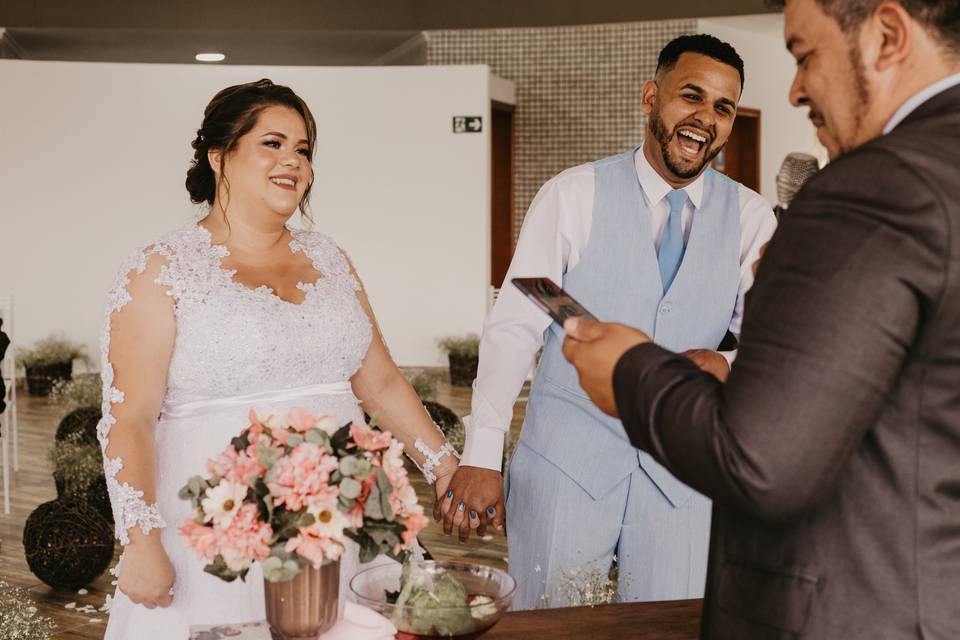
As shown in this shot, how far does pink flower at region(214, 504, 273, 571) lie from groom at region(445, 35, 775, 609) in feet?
3.76

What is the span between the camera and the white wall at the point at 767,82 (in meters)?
11.8

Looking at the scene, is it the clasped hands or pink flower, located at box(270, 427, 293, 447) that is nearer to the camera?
the clasped hands

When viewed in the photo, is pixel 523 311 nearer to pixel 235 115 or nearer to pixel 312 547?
pixel 235 115

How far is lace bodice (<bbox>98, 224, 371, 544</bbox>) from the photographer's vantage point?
2369 mm

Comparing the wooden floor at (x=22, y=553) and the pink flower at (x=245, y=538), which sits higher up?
the pink flower at (x=245, y=538)

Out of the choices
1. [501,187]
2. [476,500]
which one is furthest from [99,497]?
[501,187]

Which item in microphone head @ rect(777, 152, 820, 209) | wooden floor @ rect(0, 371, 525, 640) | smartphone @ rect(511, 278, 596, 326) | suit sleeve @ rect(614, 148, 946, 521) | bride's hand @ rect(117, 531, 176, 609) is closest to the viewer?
suit sleeve @ rect(614, 148, 946, 521)

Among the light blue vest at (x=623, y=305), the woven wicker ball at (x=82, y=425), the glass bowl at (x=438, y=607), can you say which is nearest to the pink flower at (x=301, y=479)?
the glass bowl at (x=438, y=607)

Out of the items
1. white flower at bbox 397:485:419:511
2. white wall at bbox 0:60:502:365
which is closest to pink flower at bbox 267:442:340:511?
white flower at bbox 397:485:419:511

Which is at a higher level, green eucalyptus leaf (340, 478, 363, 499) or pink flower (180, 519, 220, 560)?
green eucalyptus leaf (340, 478, 363, 499)

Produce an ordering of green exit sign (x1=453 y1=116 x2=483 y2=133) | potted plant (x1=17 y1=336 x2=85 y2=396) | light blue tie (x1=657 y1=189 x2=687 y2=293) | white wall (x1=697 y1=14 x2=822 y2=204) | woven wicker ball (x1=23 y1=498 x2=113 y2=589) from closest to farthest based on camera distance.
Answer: light blue tie (x1=657 y1=189 x2=687 y2=293) < woven wicker ball (x1=23 y1=498 x2=113 y2=589) < potted plant (x1=17 y1=336 x2=85 y2=396) < green exit sign (x1=453 y1=116 x2=483 y2=133) < white wall (x1=697 y1=14 x2=822 y2=204)

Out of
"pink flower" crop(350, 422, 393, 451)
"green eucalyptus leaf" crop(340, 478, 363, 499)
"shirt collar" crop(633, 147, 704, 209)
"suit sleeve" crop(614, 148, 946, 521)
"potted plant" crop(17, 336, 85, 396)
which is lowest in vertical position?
"potted plant" crop(17, 336, 85, 396)

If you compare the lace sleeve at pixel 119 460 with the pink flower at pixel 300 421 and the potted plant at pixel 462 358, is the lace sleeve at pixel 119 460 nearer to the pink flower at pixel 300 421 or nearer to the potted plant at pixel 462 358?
the pink flower at pixel 300 421

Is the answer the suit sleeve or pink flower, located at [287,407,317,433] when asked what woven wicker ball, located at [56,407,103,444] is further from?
the suit sleeve
